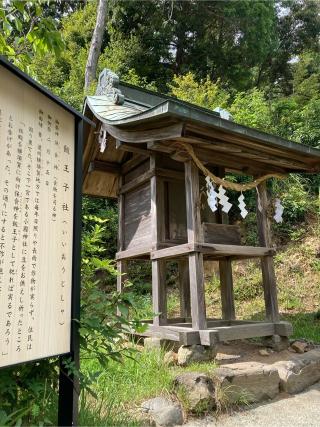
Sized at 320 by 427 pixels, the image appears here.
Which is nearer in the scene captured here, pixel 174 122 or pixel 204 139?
pixel 174 122

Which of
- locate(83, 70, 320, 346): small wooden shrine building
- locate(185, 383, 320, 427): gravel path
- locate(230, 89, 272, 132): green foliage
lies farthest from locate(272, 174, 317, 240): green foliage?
locate(185, 383, 320, 427): gravel path

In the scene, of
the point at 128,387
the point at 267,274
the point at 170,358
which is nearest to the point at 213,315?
the point at 267,274

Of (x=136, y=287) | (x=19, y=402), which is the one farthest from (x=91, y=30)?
(x=19, y=402)

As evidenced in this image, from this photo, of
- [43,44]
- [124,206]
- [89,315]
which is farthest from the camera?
[124,206]

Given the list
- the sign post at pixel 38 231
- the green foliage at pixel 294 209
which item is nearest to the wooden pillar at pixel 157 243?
the sign post at pixel 38 231

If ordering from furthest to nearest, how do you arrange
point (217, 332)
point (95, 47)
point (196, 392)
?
point (95, 47), point (217, 332), point (196, 392)

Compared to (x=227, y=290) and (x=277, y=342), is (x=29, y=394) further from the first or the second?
(x=227, y=290)

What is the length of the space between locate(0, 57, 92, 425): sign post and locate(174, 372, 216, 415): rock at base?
3.98ft

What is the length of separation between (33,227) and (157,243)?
2913 mm

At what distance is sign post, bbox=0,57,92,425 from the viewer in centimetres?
185

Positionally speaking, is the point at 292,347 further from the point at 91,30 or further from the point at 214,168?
the point at 91,30

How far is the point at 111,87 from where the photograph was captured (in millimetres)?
5934

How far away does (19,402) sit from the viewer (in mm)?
2232

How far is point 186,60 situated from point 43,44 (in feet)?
54.9
